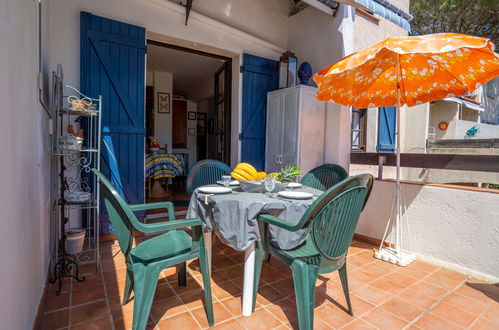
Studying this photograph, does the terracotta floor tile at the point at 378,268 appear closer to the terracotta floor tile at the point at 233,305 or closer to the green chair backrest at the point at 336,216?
the green chair backrest at the point at 336,216

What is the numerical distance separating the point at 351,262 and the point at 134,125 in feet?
9.55

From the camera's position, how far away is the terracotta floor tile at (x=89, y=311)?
169 cm

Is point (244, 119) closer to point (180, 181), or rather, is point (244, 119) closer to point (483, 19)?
point (180, 181)

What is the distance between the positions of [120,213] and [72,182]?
64.0 inches

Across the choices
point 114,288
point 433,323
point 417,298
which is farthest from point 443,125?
point 114,288

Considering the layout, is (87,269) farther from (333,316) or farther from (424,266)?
(424,266)

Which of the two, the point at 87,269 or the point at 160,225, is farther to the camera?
the point at 87,269

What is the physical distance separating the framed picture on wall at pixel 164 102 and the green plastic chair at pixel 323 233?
6.51 meters

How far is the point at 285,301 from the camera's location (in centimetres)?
191

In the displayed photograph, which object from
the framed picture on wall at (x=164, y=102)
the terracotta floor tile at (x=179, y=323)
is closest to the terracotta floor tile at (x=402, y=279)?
the terracotta floor tile at (x=179, y=323)

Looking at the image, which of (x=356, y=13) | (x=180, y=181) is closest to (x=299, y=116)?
(x=356, y=13)

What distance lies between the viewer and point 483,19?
7.06 m

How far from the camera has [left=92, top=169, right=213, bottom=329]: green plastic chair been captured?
53.8 inches

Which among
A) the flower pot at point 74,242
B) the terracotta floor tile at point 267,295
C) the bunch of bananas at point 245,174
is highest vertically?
the bunch of bananas at point 245,174
